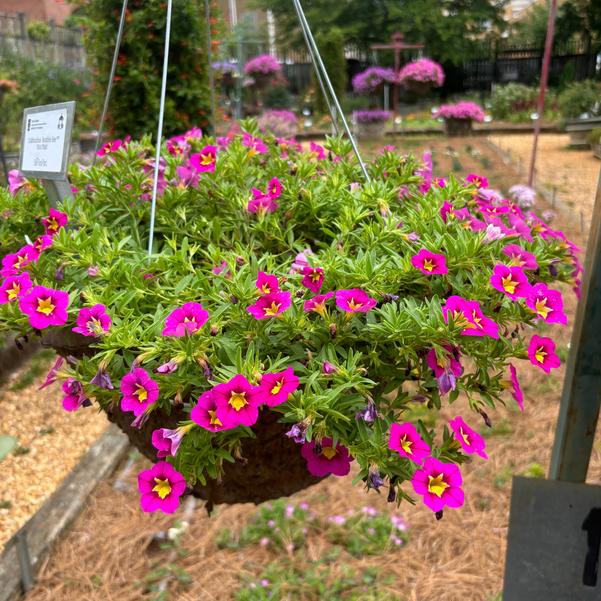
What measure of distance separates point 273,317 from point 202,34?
4.38 metres

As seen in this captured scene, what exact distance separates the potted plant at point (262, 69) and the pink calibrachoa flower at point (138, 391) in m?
12.1

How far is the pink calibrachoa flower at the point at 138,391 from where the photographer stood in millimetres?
814

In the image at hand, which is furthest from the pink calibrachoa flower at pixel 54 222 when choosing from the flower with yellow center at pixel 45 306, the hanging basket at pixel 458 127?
the hanging basket at pixel 458 127

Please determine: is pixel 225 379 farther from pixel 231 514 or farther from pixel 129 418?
pixel 231 514

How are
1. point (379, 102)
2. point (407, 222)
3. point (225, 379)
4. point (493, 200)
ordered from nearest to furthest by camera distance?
point (225, 379)
point (407, 222)
point (493, 200)
point (379, 102)

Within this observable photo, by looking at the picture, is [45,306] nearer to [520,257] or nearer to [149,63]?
[520,257]

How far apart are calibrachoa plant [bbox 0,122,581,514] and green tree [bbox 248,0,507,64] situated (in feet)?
55.1

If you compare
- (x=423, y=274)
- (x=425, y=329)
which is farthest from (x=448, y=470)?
(x=423, y=274)

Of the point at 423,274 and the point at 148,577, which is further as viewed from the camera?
the point at 148,577

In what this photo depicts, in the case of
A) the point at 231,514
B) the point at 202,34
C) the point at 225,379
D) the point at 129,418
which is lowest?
the point at 231,514

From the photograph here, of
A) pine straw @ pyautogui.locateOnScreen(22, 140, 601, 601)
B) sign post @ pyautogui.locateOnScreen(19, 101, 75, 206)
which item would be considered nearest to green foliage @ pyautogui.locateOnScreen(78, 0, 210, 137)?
pine straw @ pyautogui.locateOnScreen(22, 140, 601, 601)

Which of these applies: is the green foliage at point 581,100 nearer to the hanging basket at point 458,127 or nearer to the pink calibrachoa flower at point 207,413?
the hanging basket at point 458,127

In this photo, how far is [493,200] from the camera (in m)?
1.42

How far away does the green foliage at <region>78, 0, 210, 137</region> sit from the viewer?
438 cm
